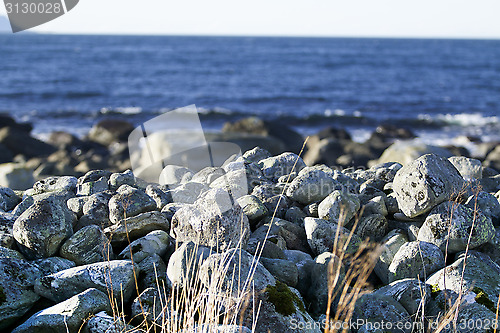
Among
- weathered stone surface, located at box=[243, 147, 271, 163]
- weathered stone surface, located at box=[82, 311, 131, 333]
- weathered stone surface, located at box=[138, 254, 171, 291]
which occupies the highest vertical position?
weathered stone surface, located at box=[243, 147, 271, 163]

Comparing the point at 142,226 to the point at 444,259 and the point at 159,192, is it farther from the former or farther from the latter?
the point at 444,259

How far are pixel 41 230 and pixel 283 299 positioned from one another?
1.76 meters

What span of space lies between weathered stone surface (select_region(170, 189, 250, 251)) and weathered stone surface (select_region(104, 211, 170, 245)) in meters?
0.24

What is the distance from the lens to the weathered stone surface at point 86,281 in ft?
10.0

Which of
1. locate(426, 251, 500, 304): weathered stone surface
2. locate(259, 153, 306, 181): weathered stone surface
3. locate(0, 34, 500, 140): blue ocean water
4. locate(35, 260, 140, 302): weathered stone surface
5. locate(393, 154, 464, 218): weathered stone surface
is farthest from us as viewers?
locate(0, 34, 500, 140): blue ocean water

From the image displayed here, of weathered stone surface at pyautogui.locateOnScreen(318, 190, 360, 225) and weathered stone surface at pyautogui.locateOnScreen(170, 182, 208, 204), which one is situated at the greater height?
weathered stone surface at pyautogui.locateOnScreen(170, 182, 208, 204)

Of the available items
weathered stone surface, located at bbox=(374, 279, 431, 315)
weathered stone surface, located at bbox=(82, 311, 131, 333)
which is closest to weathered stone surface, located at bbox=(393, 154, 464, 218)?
weathered stone surface, located at bbox=(374, 279, 431, 315)

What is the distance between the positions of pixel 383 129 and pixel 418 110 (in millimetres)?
6517

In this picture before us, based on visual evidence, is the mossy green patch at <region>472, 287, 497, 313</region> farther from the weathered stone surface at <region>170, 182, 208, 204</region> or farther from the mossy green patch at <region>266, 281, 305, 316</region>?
the weathered stone surface at <region>170, 182, 208, 204</region>

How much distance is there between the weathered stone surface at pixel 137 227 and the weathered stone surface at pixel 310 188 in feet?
3.91

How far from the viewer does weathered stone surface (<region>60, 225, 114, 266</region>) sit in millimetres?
3436

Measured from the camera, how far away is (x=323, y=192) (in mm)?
4320

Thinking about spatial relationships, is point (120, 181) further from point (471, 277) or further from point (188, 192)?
point (471, 277)

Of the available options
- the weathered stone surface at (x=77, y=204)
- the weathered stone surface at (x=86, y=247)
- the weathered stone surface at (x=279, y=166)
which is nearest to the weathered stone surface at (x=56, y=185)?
the weathered stone surface at (x=77, y=204)
